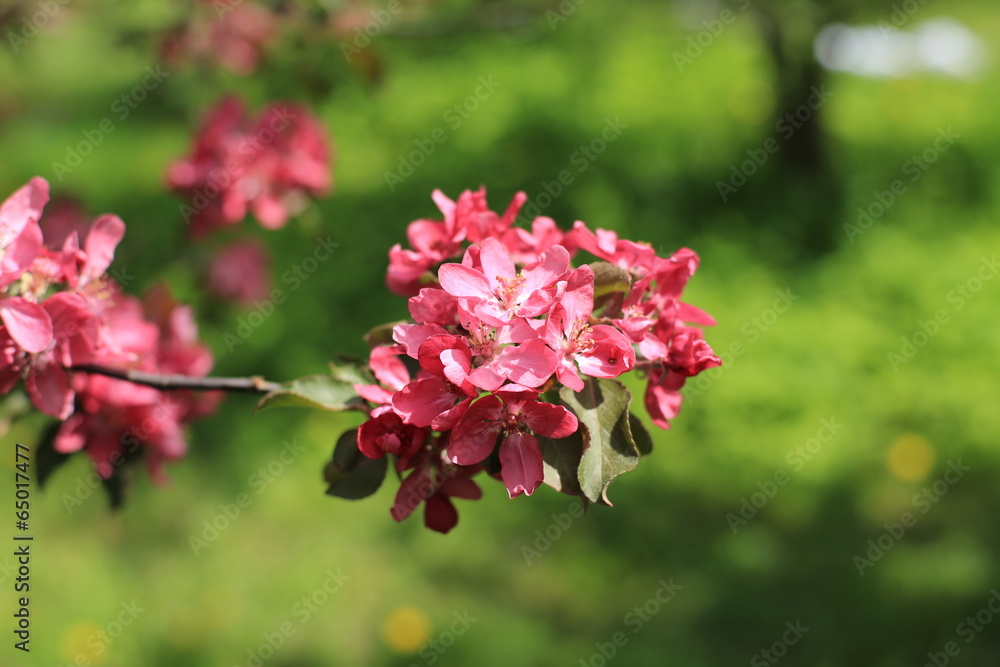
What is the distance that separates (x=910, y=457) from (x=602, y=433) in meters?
2.61

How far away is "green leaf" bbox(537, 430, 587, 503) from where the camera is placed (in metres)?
1.02

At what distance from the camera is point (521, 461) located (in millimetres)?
990

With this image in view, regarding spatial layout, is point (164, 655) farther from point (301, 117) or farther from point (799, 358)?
point (799, 358)

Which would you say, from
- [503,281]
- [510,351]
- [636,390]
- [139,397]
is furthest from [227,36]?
[510,351]

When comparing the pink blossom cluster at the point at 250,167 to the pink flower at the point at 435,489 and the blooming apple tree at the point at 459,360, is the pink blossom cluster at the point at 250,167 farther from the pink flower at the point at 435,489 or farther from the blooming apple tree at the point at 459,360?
the pink flower at the point at 435,489

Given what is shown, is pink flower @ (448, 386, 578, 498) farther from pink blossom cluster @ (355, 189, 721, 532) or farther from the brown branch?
the brown branch

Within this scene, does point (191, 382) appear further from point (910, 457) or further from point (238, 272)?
point (910, 457)

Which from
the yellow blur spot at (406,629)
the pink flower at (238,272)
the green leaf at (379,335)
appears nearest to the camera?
the green leaf at (379,335)

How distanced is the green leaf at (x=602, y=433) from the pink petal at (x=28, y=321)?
2.08 ft

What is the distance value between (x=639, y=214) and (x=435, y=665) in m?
2.76

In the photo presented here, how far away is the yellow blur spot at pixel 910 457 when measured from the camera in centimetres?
315

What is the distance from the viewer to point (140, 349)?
1.58 m

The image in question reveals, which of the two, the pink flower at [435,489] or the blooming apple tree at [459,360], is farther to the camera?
the pink flower at [435,489]

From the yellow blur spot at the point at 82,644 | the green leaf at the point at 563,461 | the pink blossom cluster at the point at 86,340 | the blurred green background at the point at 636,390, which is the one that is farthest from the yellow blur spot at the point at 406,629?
the green leaf at the point at 563,461
